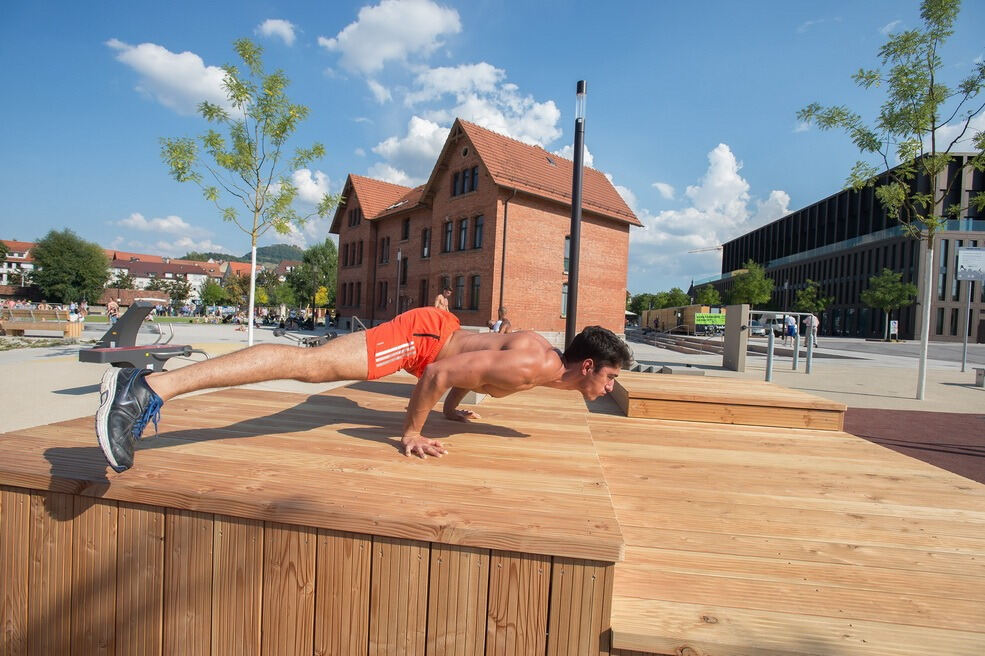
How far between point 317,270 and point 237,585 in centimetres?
5624

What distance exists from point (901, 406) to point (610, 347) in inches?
357

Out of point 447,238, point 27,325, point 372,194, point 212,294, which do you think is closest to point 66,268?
point 212,294

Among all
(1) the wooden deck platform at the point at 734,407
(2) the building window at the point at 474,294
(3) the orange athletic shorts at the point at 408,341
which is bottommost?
(1) the wooden deck platform at the point at 734,407

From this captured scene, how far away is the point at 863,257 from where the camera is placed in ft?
175

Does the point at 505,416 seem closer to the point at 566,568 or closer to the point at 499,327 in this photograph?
the point at 566,568

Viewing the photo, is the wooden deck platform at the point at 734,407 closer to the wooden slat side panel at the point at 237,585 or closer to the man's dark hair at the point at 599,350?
the man's dark hair at the point at 599,350

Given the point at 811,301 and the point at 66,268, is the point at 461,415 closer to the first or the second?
the point at 811,301

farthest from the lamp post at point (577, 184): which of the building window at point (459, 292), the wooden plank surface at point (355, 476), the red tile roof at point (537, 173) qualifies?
the building window at point (459, 292)

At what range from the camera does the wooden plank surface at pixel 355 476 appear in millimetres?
1406

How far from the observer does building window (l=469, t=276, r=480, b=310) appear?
24766 mm

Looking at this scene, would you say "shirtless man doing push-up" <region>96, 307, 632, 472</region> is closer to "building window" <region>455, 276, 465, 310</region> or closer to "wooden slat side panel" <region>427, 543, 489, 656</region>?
"wooden slat side panel" <region>427, 543, 489, 656</region>

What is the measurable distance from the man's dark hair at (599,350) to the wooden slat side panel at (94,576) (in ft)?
6.32

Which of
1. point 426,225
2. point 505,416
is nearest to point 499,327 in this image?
point 505,416

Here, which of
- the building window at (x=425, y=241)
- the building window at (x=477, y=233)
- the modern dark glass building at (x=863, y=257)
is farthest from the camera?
the modern dark glass building at (x=863, y=257)
